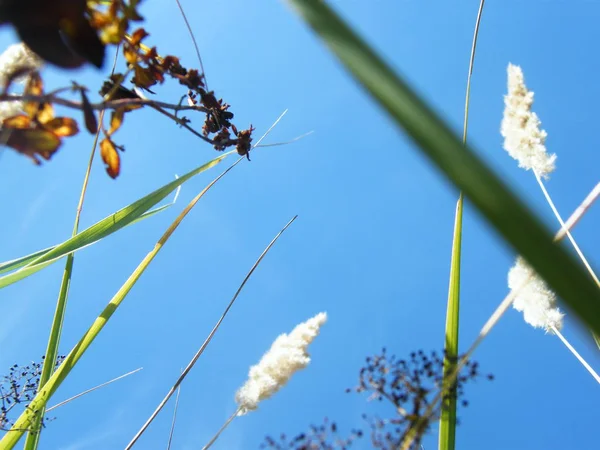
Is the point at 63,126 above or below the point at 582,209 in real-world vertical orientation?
above

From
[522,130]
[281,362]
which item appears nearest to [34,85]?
[281,362]

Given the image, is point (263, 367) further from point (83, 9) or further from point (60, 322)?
point (83, 9)

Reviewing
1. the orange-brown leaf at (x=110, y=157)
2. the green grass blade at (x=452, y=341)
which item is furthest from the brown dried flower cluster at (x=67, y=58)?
the green grass blade at (x=452, y=341)

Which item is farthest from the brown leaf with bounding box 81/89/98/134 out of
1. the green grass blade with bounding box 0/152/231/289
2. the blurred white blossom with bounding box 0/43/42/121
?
the green grass blade with bounding box 0/152/231/289

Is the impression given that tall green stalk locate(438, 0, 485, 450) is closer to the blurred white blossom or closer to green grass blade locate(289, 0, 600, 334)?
green grass blade locate(289, 0, 600, 334)

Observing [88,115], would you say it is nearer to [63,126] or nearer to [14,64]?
[63,126]

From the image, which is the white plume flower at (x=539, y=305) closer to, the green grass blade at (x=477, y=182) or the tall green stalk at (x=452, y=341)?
the tall green stalk at (x=452, y=341)
